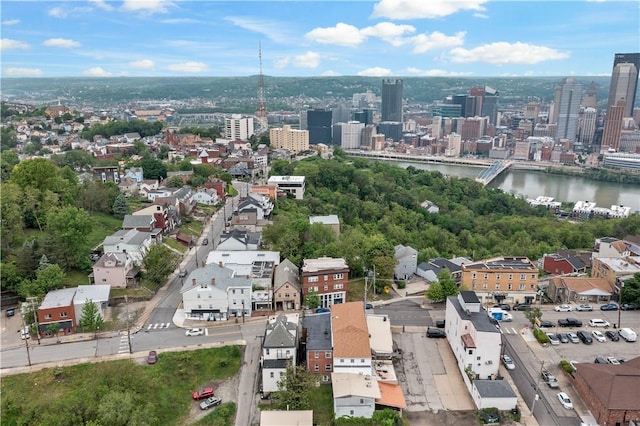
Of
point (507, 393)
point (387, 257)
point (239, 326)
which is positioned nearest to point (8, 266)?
point (239, 326)

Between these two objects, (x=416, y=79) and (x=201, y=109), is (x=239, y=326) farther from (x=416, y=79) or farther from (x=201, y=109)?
(x=416, y=79)

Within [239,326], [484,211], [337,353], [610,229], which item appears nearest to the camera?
[337,353]

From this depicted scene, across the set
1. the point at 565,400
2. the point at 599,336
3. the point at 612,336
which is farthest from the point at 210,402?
the point at 612,336

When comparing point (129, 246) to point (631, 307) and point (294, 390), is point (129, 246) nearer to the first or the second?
point (294, 390)

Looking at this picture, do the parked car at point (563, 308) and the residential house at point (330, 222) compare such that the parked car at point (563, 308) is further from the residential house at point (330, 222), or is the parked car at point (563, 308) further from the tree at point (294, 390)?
the tree at point (294, 390)

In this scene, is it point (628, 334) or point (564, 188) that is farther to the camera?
point (564, 188)

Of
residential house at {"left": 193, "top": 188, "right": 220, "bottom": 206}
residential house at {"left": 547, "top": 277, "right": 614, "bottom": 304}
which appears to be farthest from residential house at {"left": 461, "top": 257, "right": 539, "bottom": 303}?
residential house at {"left": 193, "top": 188, "right": 220, "bottom": 206}

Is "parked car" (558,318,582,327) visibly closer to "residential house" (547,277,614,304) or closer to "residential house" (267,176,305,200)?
"residential house" (547,277,614,304)
